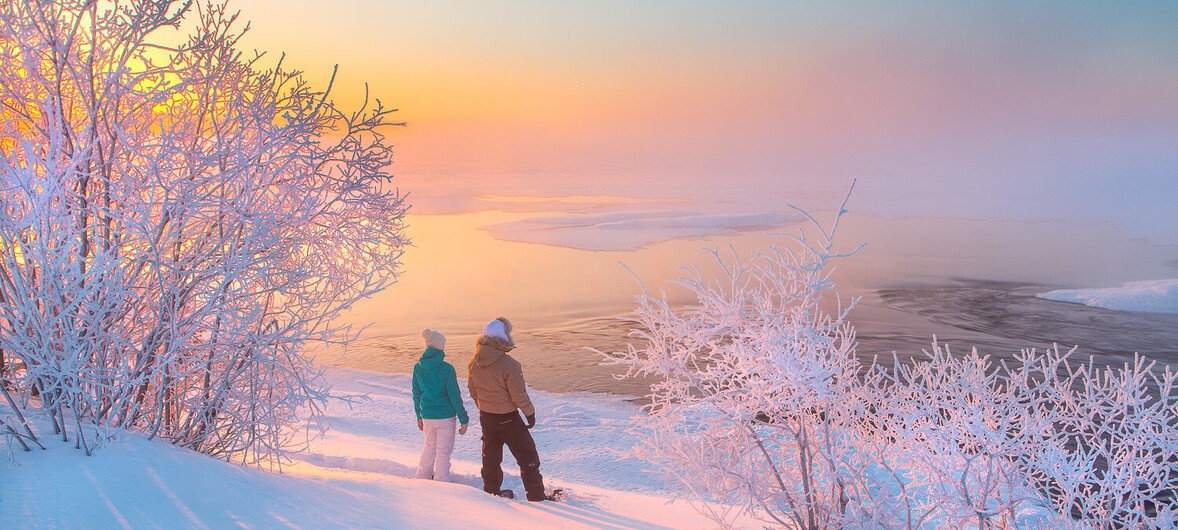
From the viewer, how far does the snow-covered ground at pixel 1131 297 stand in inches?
866

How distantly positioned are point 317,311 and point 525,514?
8.25 ft

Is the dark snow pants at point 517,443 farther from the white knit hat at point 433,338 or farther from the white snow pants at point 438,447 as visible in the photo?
the white knit hat at point 433,338

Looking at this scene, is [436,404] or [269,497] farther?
[436,404]

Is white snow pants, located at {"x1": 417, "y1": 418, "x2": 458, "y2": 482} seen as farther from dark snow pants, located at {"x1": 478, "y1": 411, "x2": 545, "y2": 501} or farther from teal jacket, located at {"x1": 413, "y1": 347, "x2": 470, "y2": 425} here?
dark snow pants, located at {"x1": 478, "y1": 411, "x2": 545, "y2": 501}

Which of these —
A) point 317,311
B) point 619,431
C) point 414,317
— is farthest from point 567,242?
point 317,311

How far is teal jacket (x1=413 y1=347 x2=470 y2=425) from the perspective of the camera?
20.3 feet

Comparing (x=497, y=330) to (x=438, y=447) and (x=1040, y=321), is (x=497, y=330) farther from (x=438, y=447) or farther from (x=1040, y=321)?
(x=1040, y=321)

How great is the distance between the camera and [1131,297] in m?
22.9

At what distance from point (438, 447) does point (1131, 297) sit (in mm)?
25090

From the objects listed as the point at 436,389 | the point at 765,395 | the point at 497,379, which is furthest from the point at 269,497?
the point at 765,395

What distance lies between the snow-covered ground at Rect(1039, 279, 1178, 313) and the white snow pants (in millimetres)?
23136

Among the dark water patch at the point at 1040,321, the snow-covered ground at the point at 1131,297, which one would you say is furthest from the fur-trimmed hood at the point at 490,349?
the snow-covered ground at the point at 1131,297

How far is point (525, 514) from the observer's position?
5312 mm

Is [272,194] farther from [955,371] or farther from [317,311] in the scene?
[955,371]
